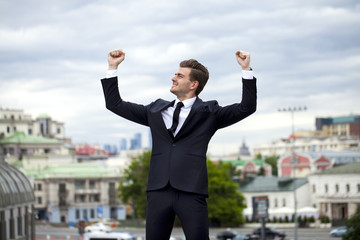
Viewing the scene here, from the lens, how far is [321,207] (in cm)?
9638

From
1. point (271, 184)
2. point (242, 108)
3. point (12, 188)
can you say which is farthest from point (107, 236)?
point (242, 108)

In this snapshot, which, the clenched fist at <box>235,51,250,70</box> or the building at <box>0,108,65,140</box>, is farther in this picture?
the building at <box>0,108,65,140</box>

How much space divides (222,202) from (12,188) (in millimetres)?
55747

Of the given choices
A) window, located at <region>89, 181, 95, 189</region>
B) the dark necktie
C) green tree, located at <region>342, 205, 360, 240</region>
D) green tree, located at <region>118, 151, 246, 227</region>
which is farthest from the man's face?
window, located at <region>89, 181, 95, 189</region>

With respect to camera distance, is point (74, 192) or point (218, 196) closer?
point (218, 196)

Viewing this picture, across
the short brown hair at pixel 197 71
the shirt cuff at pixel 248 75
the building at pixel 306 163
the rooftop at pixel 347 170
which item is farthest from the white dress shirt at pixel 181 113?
the building at pixel 306 163

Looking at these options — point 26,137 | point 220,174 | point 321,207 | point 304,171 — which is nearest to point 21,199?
point 220,174

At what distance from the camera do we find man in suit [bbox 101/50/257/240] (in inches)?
248

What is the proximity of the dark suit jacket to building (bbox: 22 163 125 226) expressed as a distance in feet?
341

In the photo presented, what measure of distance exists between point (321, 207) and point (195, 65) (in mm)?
92014

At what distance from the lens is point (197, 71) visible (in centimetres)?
663

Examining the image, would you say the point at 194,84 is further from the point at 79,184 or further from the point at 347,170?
the point at 79,184

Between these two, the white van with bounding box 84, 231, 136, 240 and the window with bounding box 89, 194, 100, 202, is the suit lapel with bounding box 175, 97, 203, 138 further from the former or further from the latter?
the window with bounding box 89, 194, 100, 202

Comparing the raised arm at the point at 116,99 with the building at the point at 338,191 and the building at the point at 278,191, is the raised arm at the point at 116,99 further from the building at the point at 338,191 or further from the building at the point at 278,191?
the building at the point at 278,191
